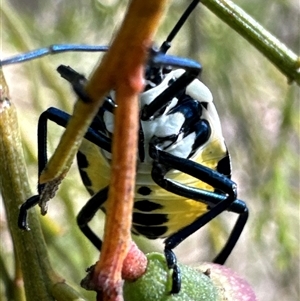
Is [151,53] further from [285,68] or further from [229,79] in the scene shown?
[229,79]

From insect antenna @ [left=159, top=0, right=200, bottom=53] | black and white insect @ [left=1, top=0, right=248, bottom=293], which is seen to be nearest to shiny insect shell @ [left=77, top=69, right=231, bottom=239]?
black and white insect @ [left=1, top=0, right=248, bottom=293]

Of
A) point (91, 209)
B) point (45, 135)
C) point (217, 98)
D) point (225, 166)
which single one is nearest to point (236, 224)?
point (225, 166)

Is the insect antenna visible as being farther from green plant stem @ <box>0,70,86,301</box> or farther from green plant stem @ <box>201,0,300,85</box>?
green plant stem @ <box>0,70,86,301</box>

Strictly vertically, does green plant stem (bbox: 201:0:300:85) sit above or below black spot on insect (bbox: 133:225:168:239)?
above

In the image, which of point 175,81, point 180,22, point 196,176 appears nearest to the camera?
point 175,81

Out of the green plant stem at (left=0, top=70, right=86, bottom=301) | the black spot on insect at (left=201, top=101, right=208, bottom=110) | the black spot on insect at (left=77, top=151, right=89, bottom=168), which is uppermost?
the black spot on insect at (left=201, top=101, right=208, bottom=110)

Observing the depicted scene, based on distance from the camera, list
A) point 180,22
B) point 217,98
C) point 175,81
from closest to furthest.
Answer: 1. point 175,81
2. point 180,22
3. point 217,98

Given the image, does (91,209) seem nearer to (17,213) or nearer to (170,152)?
(170,152)
